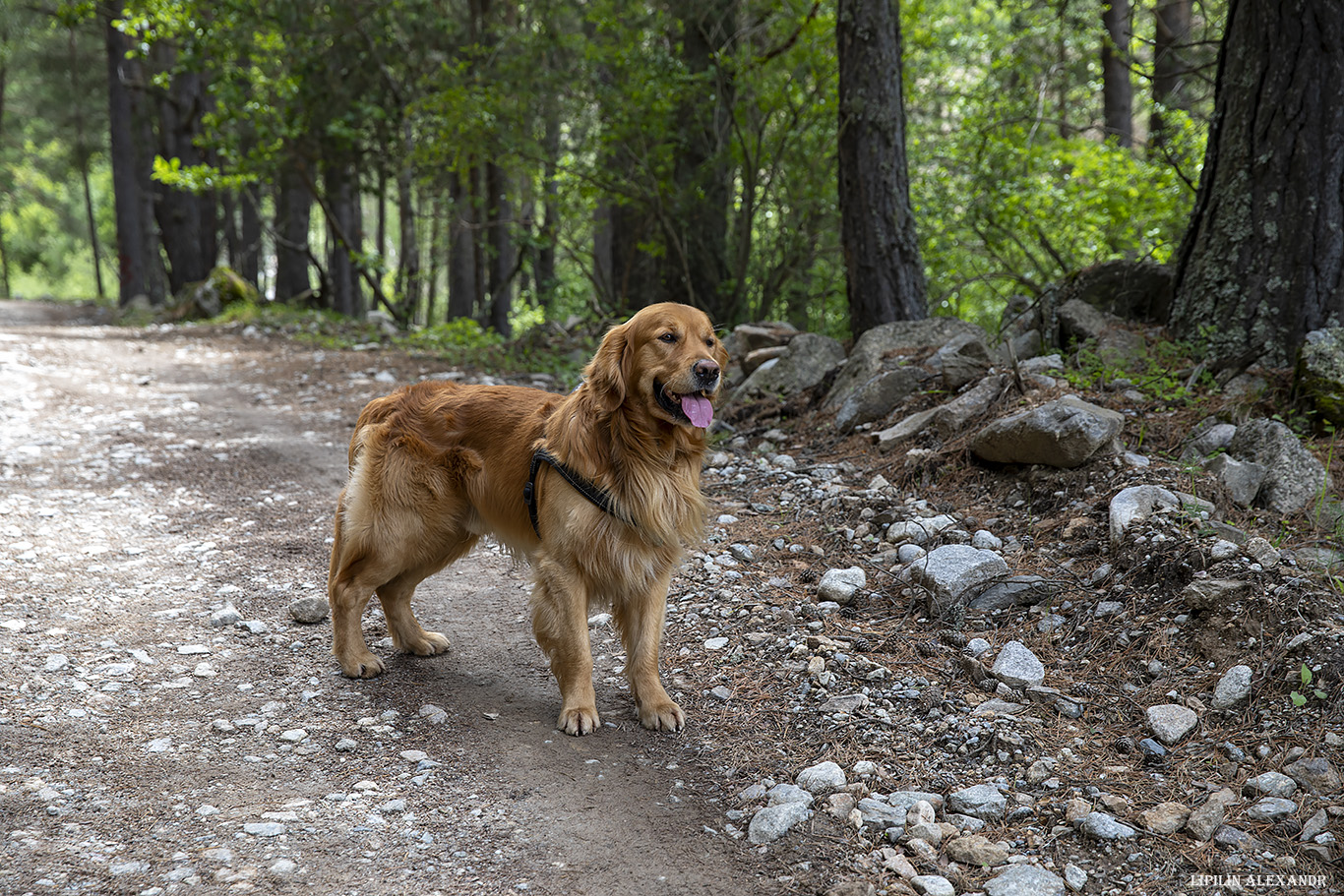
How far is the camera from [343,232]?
51.7ft

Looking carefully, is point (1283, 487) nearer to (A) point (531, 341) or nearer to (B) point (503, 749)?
(B) point (503, 749)

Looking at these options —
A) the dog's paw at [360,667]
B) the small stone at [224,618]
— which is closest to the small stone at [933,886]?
the dog's paw at [360,667]

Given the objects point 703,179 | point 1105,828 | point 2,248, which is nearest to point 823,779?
point 1105,828

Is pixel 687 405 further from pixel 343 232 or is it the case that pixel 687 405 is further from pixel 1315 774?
pixel 343 232

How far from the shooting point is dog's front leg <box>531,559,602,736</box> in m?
3.50

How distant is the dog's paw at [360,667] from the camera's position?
12.7 feet

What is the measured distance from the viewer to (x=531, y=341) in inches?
430

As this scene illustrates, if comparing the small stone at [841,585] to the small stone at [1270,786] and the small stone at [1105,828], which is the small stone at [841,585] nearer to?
the small stone at [1105,828]

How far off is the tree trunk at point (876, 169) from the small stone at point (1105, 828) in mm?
5377

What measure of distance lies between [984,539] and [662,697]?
190 cm

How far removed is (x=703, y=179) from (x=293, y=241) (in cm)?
1187

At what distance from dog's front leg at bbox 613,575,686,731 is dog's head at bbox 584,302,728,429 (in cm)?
72

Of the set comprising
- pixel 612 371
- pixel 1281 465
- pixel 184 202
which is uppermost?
pixel 184 202

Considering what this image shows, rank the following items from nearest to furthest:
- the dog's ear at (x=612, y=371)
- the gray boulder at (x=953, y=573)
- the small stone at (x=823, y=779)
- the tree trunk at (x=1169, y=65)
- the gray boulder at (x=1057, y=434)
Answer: the small stone at (x=823, y=779) < the dog's ear at (x=612, y=371) < the gray boulder at (x=953, y=573) < the gray boulder at (x=1057, y=434) < the tree trunk at (x=1169, y=65)
